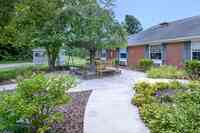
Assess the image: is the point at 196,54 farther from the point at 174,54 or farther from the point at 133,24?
the point at 133,24

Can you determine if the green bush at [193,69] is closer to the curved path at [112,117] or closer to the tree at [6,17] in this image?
the curved path at [112,117]

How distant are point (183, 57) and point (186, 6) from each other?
12365mm

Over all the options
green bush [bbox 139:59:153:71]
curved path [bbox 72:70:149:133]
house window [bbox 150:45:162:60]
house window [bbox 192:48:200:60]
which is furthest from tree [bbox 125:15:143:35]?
curved path [bbox 72:70:149:133]

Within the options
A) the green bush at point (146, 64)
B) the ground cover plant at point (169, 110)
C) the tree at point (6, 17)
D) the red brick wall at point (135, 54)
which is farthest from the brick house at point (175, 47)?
the tree at point (6, 17)

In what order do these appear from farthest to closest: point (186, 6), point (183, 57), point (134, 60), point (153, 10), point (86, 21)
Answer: point (153, 10) → point (186, 6) → point (134, 60) → point (183, 57) → point (86, 21)

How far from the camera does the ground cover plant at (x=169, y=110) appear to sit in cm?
431

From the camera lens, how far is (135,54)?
853 inches

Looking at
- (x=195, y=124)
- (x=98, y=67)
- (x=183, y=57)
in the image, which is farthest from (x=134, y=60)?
(x=195, y=124)

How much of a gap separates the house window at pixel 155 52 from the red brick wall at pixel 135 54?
1459mm

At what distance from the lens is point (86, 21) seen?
13570mm

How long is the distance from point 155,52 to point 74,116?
1429 centimetres

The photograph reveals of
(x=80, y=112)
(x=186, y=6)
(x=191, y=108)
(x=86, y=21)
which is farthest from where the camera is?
(x=186, y=6)

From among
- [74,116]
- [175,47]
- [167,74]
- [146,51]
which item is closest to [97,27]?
[167,74]

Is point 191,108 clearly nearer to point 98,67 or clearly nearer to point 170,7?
point 98,67
